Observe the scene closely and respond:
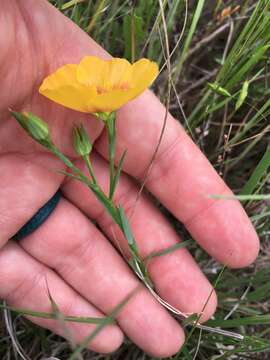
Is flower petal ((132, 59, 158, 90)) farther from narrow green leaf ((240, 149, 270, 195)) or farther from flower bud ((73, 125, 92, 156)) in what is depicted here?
narrow green leaf ((240, 149, 270, 195))

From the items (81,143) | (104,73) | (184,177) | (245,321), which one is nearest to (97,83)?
(104,73)

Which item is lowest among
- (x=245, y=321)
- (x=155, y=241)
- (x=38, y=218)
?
(x=245, y=321)

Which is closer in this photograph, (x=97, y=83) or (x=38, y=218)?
(x=97, y=83)

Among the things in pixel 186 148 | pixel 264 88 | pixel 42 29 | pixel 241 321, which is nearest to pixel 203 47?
pixel 264 88

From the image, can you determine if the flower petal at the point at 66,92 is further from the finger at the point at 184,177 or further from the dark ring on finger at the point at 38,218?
the dark ring on finger at the point at 38,218

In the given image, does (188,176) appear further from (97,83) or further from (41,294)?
(41,294)
